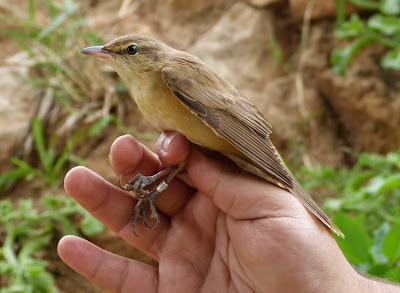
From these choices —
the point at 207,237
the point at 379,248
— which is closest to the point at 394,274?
the point at 379,248

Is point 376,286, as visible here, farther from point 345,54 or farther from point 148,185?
point 345,54

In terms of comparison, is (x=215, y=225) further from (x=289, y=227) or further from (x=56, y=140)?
(x=56, y=140)

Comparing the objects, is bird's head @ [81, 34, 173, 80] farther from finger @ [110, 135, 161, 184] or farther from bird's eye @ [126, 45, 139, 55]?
finger @ [110, 135, 161, 184]

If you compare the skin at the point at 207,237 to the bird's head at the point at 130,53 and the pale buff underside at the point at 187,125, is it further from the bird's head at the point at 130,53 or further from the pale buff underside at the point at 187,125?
the bird's head at the point at 130,53

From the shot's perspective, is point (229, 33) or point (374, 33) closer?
point (374, 33)

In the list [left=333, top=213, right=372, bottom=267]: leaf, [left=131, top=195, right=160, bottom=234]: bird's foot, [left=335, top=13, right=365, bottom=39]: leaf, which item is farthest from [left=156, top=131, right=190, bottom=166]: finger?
[left=335, top=13, right=365, bottom=39]: leaf

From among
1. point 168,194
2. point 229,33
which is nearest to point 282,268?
point 168,194

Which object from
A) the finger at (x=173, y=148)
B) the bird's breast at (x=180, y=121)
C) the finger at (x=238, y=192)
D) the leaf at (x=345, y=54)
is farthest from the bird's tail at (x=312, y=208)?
the leaf at (x=345, y=54)
